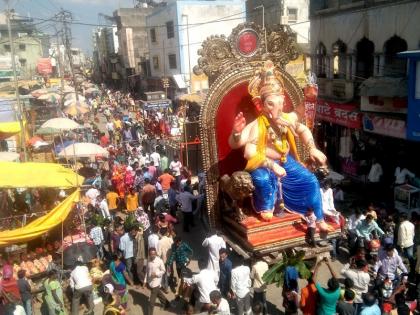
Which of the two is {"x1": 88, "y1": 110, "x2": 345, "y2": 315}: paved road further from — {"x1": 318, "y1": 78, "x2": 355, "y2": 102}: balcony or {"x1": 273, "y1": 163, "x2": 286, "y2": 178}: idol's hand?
{"x1": 318, "y1": 78, "x2": 355, "y2": 102}: balcony

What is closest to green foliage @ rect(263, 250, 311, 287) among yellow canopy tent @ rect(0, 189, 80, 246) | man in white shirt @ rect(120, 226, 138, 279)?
man in white shirt @ rect(120, 226, 138, 279)

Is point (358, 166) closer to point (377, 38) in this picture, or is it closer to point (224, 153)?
point (377, 38)

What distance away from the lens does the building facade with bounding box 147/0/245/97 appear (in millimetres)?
32969

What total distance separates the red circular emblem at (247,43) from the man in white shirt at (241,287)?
18.2 ft

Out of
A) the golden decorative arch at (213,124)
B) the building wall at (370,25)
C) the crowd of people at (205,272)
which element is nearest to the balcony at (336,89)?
the building wall at (370,25)

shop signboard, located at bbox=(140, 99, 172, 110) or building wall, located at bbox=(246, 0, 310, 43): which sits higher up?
building wall, located at bbox=(246, 0, 310, 43)

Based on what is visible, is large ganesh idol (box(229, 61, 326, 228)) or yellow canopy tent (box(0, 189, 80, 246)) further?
large ganesh idol (box(229, 61, 326, 228))

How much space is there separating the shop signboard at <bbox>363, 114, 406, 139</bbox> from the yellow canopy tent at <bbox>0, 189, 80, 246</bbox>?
861 cm

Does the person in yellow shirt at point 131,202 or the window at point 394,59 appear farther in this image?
the window at point 394,59

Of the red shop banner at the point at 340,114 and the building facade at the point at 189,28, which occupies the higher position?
the building facade at the point at 189,28

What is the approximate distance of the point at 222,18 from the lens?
3456cm

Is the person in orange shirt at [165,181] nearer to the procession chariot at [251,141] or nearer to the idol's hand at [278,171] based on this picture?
the procession chariot at [251,141]

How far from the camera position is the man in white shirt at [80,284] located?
24.3ft

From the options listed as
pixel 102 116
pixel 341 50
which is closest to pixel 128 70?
pixel 102 116
